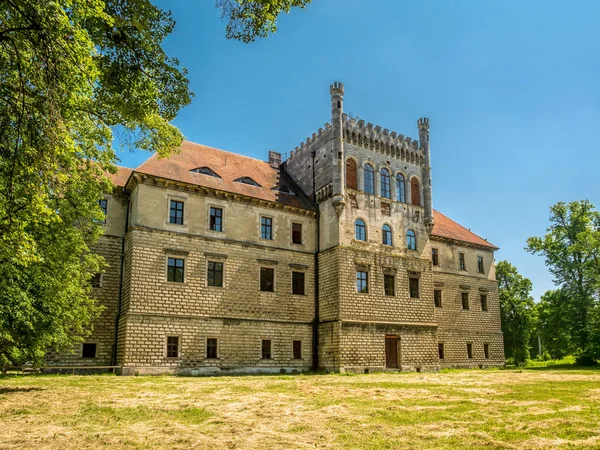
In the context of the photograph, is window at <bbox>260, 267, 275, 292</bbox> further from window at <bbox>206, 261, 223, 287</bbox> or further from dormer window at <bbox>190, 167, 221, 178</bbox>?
dormer window at <bbox>190, 167, 221, 178</bbox>

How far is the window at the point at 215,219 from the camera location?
2860 centimetres

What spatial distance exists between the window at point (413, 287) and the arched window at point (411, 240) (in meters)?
2.13

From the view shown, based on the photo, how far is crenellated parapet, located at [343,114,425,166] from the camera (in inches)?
1284

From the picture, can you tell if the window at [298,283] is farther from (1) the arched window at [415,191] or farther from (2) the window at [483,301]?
(2) the window at [483,301]

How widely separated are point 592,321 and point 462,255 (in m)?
10.6

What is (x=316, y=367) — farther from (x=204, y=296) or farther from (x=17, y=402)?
(x=17, y=402)

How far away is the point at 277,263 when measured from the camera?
99.1ft

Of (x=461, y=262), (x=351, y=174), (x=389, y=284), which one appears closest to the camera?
(x=389, y=284)

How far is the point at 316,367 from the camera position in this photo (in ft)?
99.2

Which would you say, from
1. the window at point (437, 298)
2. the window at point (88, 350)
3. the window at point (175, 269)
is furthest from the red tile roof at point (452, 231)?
the window at point (88, 350)

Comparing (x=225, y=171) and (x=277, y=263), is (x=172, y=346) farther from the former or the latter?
(x=225, y=171)

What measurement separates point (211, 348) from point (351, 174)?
13.7m

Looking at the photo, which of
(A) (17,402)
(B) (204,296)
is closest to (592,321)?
(B) (204,296)

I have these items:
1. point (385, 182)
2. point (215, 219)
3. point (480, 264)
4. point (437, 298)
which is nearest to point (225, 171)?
point (215, 219)
